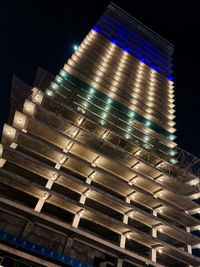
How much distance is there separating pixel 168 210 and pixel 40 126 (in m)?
20.3

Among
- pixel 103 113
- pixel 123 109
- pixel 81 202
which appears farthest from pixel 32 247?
pixel 123 109

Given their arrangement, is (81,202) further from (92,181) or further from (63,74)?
(63,74)

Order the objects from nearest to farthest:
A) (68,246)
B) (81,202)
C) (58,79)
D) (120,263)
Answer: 1. (68,246)
2. (120,263)
3. (81,202)
4. (58,79)

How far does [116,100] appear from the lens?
38.8 meters

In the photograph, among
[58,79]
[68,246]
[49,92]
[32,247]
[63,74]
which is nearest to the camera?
[32,247]

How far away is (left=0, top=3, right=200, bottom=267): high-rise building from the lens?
2178 cm

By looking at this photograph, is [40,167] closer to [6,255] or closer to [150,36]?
[6,255]


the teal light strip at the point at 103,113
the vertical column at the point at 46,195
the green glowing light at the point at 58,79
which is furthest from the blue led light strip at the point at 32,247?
the green glowing light at the point at 58,79

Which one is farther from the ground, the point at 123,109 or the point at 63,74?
the point at 63,74

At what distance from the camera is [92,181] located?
2945 cm

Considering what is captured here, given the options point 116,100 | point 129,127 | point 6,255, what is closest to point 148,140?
point 129,127

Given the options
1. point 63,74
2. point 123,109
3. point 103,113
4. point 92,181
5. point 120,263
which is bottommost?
point 120,263

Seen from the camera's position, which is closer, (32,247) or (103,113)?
(32,247)

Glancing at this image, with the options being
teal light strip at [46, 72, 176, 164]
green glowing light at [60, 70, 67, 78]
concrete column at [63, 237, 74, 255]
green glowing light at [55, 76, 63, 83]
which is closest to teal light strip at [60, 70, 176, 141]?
green glowing light at [60, 70, 67, 78]
